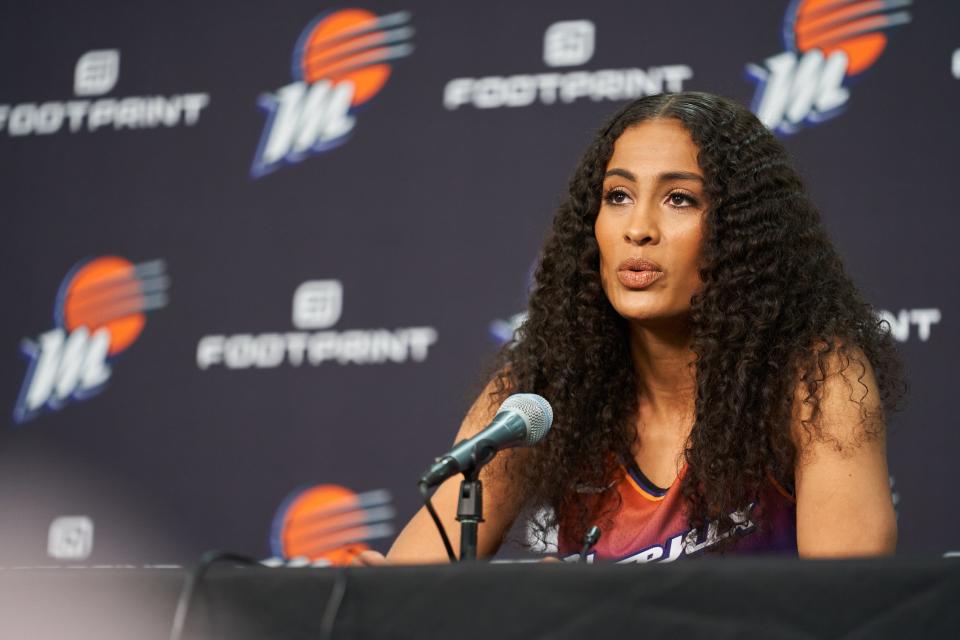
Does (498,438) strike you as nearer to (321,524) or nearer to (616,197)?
(616,197)

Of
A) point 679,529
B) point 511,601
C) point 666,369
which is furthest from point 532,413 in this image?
point 666,369

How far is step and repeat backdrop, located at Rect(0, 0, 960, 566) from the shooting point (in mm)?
2809

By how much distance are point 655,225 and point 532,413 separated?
2.06ft

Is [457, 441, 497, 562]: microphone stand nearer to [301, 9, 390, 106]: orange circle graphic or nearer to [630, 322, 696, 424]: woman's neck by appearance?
[630, 322, 696, 424]: woman's neck

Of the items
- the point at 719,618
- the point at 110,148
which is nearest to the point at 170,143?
the point at 110,148

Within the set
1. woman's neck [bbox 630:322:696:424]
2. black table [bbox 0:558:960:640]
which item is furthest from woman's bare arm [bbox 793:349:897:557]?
black table [bbox 0:558:960:640]

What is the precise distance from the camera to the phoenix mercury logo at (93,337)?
3188 mm

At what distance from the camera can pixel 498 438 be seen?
134cm

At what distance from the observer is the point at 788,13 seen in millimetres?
2871

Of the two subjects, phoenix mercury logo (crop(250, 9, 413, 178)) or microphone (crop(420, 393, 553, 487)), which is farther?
phoenix mercury logo (crop(250, 9, 413, 178))

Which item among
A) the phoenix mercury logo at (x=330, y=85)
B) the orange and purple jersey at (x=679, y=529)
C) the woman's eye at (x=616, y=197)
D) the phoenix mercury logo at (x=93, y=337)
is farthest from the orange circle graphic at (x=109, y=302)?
the orange and purple jersey at (x=679, y=529)

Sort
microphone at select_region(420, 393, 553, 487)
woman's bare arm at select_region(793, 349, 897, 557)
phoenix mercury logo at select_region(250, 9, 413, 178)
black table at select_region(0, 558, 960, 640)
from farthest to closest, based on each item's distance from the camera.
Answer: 1. phoenix mercury logo at select_region(250, 9, 413, 178)
2. woman's bare arm at select_region(793, 349, 897, 557)
3. microphone at select_region(420, 393, 553, 487)
4. black table at select_region(0, 558, 960, 640)

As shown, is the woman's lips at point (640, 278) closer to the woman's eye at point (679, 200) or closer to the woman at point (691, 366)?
the woman at point (691, 366)

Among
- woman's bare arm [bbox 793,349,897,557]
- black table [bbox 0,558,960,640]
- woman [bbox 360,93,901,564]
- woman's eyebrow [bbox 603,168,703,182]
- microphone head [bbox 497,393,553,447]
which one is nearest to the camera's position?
black table [bbox 0,558,960,640]
